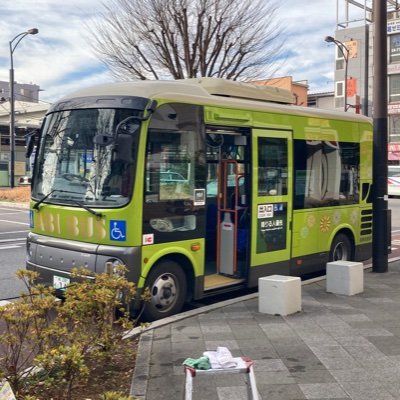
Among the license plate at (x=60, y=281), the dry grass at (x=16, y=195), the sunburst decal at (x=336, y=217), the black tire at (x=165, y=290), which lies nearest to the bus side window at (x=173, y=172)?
the black tire at (x=165, y=290)

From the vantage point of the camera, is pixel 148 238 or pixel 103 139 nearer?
pixel 103 139

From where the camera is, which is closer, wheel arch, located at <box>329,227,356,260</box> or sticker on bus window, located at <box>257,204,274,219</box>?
sticker on bus window, located at <box>257,204,274,219</box>

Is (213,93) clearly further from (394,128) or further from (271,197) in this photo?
(394,128)

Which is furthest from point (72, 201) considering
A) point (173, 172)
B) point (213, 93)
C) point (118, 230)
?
point (213, 93)

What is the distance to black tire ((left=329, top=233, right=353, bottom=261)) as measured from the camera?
946 cm

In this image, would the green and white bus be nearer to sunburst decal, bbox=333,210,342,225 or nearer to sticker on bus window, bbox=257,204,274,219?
sticker on bus window, bbox=257,204,274,219

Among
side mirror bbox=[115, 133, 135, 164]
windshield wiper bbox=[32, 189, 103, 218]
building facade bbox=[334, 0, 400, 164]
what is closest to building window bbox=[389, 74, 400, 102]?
building facade bbox=[334, 0, 400, 164]

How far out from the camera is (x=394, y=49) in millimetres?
45625

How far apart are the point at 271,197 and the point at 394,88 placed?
136ft

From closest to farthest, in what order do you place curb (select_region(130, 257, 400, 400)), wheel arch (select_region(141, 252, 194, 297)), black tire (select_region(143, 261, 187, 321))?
curb (select_region(130, 257, 400, 400)) → wheel arch (select_region(141, 252, 194, 297)) → black tire (select_region(143, 261, 187, 321))

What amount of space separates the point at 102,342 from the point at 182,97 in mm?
3378

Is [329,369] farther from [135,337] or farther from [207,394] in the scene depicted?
[135,337]

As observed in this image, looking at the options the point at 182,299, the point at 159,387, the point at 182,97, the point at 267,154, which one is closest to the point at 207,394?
Result: the point at 159,387

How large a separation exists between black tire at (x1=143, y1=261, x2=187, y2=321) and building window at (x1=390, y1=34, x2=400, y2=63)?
43.7 metres
